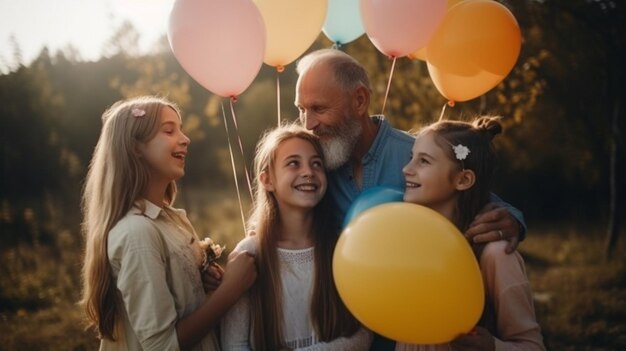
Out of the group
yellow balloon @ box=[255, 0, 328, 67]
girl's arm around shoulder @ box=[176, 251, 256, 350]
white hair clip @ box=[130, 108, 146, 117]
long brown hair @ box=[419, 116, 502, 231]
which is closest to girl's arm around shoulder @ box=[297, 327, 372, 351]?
girl's arm around shoulder @ box=[176, 251, 256, 350]

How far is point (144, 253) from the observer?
2.22 m

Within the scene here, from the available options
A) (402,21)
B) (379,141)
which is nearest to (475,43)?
(402,21)

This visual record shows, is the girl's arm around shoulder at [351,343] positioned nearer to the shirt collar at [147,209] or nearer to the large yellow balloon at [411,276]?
the large yellow balloon at [411,276]

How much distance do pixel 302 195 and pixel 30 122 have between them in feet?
23.3

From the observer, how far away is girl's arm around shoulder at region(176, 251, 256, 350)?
2.30m

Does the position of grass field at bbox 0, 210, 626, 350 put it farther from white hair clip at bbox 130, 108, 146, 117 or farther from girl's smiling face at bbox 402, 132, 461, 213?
girl's smiling face at bbox 402, 132, 461, 213

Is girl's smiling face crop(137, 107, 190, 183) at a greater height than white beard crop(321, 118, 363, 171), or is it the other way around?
girl's smiling face crop(137, 107, 190, 183)

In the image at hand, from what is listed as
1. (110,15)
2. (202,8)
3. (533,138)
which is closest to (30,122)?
(110,15)

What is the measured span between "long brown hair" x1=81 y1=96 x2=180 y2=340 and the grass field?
3.58m

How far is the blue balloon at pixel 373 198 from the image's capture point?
254 cm

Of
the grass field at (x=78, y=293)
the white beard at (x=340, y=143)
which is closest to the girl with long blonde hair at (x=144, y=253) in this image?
the white beard at (x=340, y=143)

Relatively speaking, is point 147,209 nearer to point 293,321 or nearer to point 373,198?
point 293,321

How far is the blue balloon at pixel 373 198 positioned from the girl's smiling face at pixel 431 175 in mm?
144

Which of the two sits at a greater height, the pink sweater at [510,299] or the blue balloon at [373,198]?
the blue balloon at [373,198]
